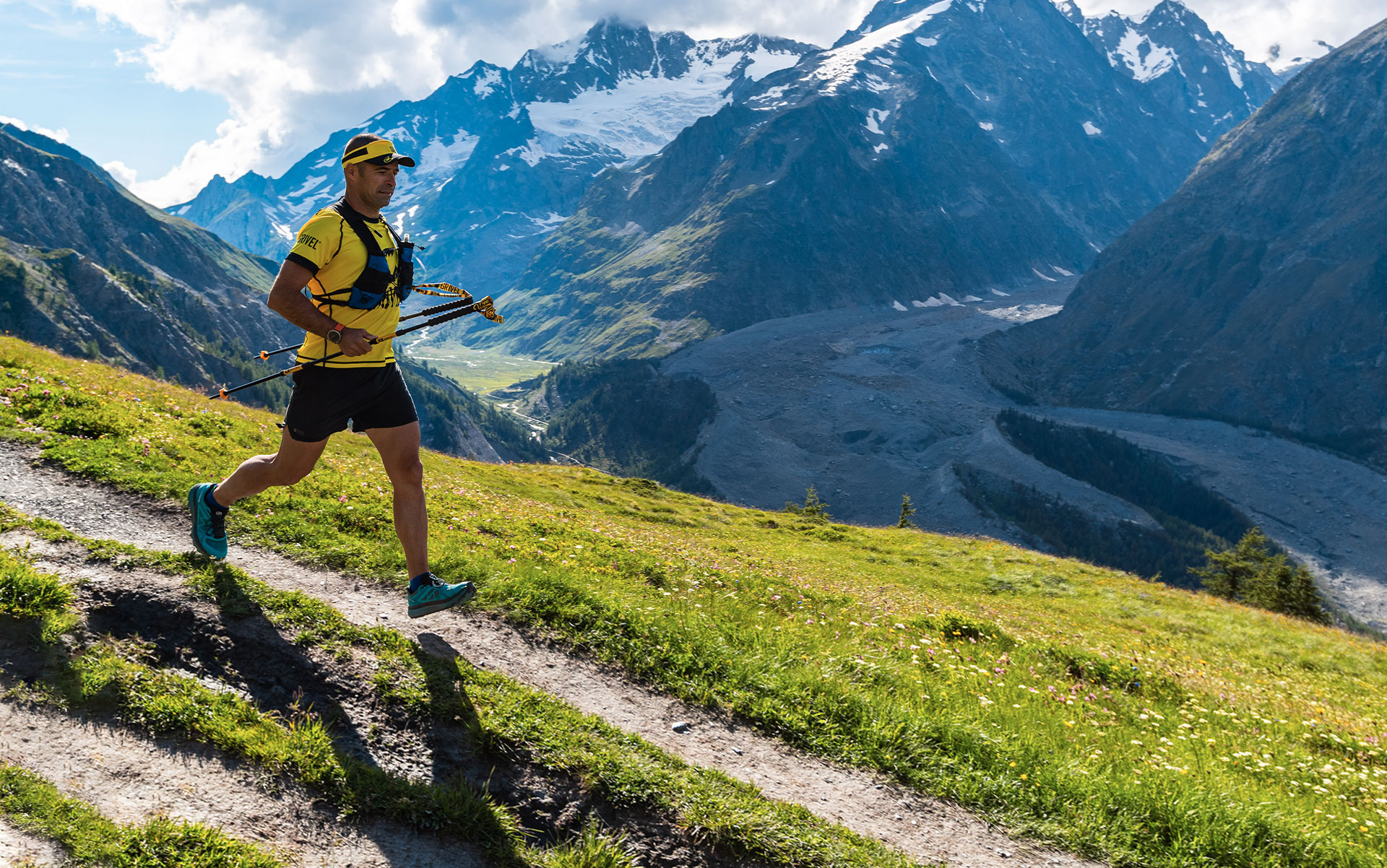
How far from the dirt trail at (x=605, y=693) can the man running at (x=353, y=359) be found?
2.04 ft

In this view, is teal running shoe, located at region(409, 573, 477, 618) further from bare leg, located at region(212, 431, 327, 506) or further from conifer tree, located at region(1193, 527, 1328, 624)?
conifer tree, located at region(1193, 527, 1328, 624)

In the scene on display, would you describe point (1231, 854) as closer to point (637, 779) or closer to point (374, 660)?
point (637, 779)

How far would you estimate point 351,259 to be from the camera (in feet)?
23.9

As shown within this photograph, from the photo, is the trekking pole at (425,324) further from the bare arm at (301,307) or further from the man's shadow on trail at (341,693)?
the man's shadow on trail at (341,693)

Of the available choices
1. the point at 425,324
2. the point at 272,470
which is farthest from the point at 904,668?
the point at 272,470

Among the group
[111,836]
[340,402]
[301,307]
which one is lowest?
[111,836]

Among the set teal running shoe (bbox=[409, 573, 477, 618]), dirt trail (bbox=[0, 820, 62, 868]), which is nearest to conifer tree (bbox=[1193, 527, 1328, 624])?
teal running shoe (bbox=[409, 573, 477, 618])

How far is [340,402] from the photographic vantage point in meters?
7.58

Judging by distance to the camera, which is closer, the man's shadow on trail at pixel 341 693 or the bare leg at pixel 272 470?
the man's shadow on trail at pixel 341 693

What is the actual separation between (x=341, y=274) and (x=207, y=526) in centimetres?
374

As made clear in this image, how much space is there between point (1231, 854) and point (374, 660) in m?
8.13

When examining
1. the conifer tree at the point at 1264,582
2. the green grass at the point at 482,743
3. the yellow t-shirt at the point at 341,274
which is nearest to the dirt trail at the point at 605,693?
the green grass at the point at 482,743

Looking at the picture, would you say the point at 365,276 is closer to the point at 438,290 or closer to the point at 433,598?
the point at 438,290

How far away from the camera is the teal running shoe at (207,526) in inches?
328
